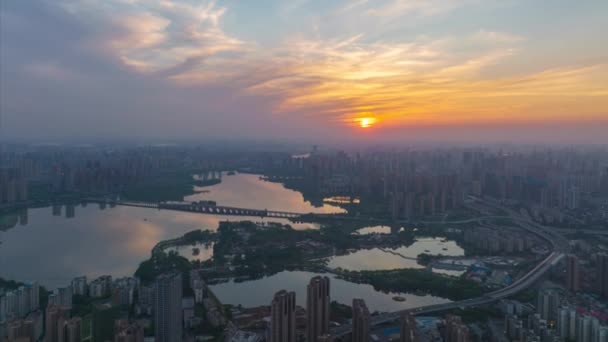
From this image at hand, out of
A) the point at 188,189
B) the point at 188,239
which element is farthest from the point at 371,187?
the point at 188,239

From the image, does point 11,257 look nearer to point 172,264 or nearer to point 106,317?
point 172,264

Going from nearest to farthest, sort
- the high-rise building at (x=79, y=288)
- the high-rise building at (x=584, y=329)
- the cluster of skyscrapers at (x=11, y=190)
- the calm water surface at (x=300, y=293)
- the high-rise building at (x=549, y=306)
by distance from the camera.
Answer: the high-rise building at (x=584, y=329) → the high-rise building at (x=549, y=306) → the high-rise building at (x=79, y=288) → the calm water surface at (x=300, y=293) → the cluster of skyscrapers at (x=11, y=190)

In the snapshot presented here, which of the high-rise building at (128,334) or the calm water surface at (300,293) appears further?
the calm water surface at (300,293)

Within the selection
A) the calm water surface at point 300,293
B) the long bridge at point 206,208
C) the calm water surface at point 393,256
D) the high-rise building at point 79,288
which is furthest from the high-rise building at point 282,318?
the long bridge at point 206,208

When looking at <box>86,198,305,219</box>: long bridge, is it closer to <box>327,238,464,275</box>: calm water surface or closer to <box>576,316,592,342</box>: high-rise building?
<box>327,238,464,275</box>: calm water surface

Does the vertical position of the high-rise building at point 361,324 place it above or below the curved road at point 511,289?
above

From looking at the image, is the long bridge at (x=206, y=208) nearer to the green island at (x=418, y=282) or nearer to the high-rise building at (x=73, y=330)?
the green island at (x=418, y=282)

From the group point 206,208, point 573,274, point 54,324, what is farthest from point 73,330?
point 206,208
